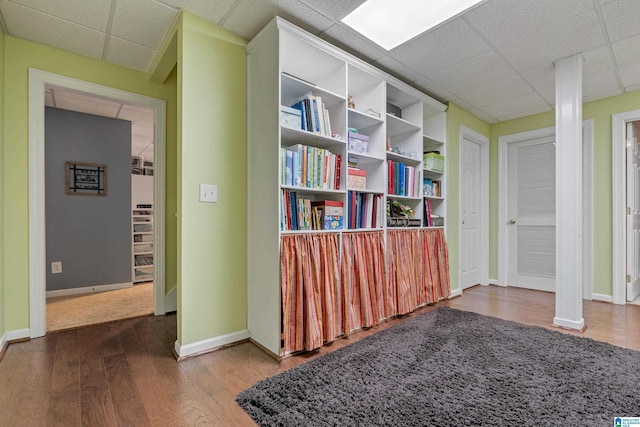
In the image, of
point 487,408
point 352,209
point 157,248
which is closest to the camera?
point 487,408

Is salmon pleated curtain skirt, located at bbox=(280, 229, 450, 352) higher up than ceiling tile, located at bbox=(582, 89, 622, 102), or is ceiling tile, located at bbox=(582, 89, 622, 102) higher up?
ceiling tile, located at bbox=(582, 89, 622, 102)

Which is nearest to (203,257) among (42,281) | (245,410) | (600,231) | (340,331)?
(245,410)

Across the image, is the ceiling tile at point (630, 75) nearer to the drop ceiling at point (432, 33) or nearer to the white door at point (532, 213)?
the drop ceiling at point (432, 33)

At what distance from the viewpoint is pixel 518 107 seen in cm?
383

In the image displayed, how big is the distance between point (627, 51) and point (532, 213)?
2.11m

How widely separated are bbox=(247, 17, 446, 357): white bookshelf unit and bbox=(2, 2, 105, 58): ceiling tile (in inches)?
48.4

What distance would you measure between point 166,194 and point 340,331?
82.8 inches

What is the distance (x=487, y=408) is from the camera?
1.48 metres

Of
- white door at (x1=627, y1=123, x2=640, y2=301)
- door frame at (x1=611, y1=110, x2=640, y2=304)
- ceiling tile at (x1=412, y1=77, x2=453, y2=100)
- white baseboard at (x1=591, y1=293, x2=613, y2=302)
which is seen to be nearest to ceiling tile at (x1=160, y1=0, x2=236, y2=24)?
ceiling tile at (x1=412, y1=77, x2=453, y2=100)

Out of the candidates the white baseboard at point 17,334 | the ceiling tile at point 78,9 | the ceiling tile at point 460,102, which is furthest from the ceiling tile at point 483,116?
the white baseboard at point 17,334

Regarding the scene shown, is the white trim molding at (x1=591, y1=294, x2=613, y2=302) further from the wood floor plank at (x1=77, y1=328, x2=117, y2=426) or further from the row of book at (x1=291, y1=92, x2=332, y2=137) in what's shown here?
the wood floor plank at (x1=77, y1=328, x2=117, y2=426)

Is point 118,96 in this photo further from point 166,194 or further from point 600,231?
point 600,231

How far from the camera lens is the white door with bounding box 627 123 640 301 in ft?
11.3

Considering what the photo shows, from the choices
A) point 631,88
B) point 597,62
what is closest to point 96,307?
point 597,62
